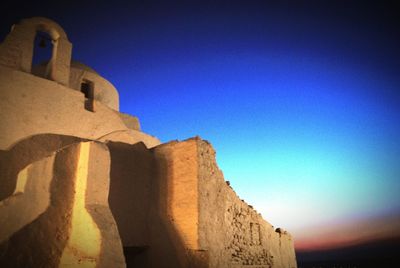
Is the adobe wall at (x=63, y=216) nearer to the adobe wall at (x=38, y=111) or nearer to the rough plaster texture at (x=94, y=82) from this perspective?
the adobe wall at (x=38, y=111)

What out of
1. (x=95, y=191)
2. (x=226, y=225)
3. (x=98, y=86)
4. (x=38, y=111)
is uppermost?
(x=98, y=86)

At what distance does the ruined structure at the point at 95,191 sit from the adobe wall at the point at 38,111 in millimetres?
28

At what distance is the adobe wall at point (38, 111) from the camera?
26.9 feet

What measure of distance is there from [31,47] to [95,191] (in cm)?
691

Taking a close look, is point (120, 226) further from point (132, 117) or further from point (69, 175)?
point (132, 117)

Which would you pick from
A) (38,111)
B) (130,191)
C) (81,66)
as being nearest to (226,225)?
(130,191)

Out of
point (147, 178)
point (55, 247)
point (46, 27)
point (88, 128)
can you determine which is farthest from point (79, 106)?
point (55, 247)

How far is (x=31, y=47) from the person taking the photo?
33.0 feet

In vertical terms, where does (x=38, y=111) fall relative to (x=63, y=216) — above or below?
above

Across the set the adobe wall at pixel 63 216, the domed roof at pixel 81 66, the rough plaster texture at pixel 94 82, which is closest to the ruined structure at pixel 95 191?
the adobe wall at pixel 63 216

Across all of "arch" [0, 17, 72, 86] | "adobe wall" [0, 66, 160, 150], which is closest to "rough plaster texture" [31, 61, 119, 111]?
"arch" [0, 17, 72, 86]

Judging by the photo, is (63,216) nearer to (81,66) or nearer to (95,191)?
(95,191)

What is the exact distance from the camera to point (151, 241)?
7293mm

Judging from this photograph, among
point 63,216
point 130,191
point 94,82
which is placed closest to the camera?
point 63,216
